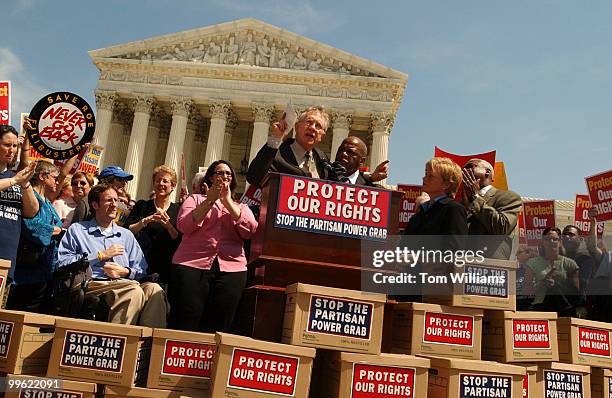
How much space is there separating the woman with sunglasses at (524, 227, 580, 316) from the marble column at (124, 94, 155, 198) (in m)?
31.0

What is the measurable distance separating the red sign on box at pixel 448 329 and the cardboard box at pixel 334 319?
0.41m

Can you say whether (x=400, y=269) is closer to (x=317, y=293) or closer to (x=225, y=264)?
(x=317, y=293)

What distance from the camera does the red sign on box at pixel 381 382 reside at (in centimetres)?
353

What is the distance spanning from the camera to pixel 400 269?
4.17 metres

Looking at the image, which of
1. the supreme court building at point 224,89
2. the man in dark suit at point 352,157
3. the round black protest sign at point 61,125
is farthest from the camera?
the supreme court building at point 224,89

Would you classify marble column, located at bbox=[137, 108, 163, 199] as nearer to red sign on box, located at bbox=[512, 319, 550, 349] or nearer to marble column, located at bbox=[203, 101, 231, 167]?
marble column, located at bbox=[203, 101, 231, 167]

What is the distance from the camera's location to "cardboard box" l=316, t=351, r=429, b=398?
11.6 ft

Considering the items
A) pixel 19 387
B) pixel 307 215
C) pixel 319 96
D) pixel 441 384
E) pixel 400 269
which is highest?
pixel 319 96

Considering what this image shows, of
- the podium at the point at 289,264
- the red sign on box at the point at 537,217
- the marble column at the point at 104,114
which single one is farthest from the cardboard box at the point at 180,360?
the marble column at the point at 104,114

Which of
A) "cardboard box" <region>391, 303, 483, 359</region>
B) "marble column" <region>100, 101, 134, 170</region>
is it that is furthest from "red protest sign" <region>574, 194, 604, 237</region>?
"marble column" <region>100, 101, 134, 170</region>

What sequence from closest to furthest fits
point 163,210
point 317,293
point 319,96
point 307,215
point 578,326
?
point 317,293 → point 307,215 → point 578,326 → point 163,210 → point 319,96

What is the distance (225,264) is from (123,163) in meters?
36.6

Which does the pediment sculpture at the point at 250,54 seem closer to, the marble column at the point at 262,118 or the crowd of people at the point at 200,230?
the marble column at the point at 262,118

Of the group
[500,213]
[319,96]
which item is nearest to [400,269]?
[500,213]
